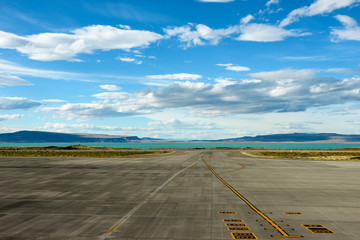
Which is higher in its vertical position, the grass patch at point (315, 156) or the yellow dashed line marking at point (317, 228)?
the yellow dashed line marking at point (317, 228)

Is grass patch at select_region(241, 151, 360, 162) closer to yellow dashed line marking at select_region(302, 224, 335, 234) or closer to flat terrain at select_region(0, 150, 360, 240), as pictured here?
flat terrain at select_region(0, 150, 360, 240)

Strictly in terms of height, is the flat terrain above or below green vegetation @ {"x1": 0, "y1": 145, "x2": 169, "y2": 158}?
above

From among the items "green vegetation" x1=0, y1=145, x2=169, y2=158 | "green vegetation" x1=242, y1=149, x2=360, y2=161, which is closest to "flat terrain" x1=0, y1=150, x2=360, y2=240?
"green vegetation" x1=242, y1=149, x2=360, y2=161

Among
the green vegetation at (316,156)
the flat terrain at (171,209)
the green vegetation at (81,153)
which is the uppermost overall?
the flat terrain at (171,209)

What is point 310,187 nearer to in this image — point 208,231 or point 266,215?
point 266,215

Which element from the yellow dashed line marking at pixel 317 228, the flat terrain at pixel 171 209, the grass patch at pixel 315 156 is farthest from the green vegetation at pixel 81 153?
the yellow dashed line marking at pixel 317 228

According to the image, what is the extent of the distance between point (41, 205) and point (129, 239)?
28.6 ft

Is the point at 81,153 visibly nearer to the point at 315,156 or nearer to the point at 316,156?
the point at 315,156

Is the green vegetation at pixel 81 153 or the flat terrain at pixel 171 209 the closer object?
the flat terrain at pixel 171 209

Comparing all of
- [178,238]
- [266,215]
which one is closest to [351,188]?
[266,215]

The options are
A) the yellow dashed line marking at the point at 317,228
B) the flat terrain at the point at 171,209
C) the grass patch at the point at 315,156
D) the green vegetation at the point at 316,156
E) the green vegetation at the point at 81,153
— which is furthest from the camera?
the green vegetation at the point at 81,153

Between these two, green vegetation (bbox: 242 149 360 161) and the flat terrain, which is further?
green vegetation (bbox: 242 149 360 161)

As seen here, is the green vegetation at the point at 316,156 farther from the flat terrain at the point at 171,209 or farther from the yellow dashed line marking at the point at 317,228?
the yellow dashed line marking at the point at 317,228

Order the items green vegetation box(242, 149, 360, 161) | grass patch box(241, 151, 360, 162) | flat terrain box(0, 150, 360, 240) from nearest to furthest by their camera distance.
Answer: flat terrain box(0, 150, 360, 240), grass patch box(241, 151, 360, 162), green vegetation box(242, 149, 360, 161)
